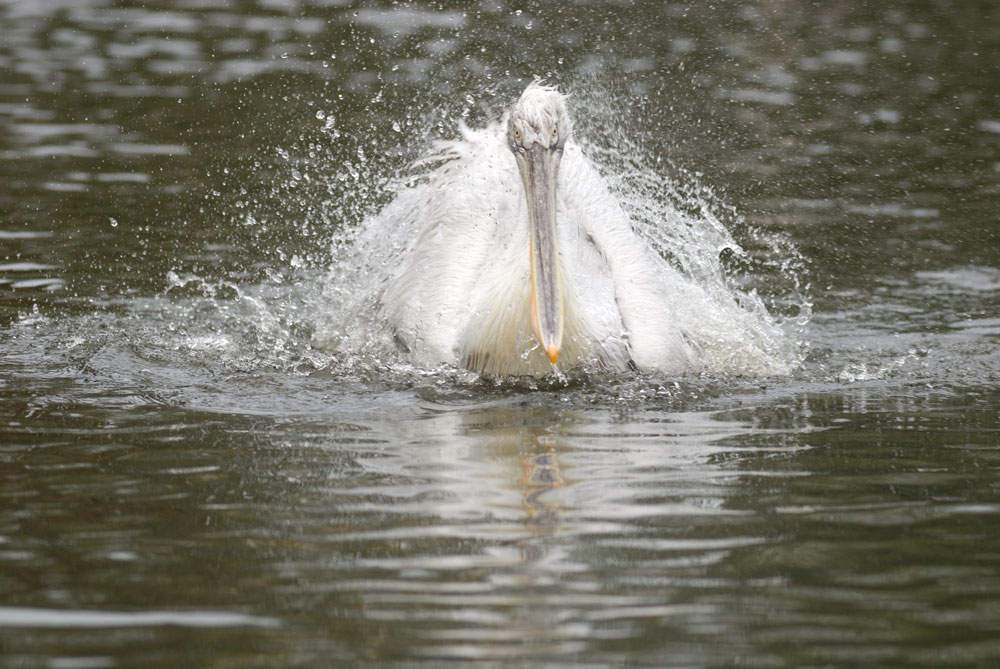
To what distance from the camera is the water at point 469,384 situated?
134 inches

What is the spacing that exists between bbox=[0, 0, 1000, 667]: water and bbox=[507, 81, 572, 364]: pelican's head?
0.33 meters

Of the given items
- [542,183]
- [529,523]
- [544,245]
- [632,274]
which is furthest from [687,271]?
[529,523]

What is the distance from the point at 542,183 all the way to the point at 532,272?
42 centimetres

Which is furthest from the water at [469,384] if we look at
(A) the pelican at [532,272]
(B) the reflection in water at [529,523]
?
(A) the pelican at [532,272]

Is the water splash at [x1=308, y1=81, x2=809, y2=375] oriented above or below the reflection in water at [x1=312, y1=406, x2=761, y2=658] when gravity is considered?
above

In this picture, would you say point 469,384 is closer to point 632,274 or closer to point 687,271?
point 632,274

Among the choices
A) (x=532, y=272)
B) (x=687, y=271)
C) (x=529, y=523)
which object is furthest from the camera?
(x=687, y=271)

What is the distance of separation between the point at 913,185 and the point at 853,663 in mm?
6276

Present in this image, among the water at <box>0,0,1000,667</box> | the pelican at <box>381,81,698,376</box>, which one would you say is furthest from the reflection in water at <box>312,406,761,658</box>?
the pelican at <box>381,81,698,376</box>

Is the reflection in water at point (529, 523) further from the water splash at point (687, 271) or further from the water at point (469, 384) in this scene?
the water splash at point (687, 271)

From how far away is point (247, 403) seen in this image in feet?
17.8

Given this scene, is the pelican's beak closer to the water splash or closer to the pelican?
the pelican

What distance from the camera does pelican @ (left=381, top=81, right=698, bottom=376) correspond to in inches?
228

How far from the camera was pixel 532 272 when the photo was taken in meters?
5.59
